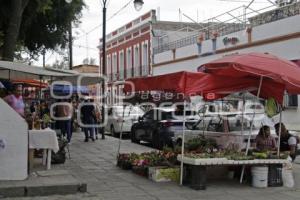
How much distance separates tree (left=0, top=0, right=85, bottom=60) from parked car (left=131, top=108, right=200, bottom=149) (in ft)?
15.8

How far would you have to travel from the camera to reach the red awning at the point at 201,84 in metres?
11.2

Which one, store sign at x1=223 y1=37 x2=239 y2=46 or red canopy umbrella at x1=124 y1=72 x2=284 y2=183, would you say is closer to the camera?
red canopy umbrella at x1=124 y1=72 x2=284 y2=183

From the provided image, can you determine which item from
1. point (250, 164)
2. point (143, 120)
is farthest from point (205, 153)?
point (143, 120)

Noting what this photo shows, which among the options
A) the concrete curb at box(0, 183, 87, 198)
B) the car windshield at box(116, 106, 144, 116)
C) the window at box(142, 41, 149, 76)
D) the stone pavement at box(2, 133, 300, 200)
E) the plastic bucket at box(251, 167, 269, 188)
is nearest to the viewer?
the concrete curb at box(0, 183, 87, 198)

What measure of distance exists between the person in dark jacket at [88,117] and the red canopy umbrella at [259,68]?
964cm

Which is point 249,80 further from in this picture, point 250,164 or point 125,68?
point 125,68

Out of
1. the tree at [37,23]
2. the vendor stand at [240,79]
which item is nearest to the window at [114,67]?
the tree at [37,23]

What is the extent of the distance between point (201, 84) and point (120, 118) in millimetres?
13853

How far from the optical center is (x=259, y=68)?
10.9 metres

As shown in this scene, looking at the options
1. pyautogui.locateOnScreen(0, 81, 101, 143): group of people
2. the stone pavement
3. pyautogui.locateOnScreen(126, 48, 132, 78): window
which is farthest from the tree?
pyautogui.locateOnScreen(126, 48, 132, 78): window

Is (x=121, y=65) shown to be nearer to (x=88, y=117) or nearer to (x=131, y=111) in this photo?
(x=131, y=111)

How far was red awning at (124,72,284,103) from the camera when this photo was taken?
11.2 metres

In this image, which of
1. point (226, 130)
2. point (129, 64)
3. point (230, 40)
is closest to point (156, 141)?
point (226, 130)

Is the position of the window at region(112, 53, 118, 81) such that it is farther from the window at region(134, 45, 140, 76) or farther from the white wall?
the white wall
